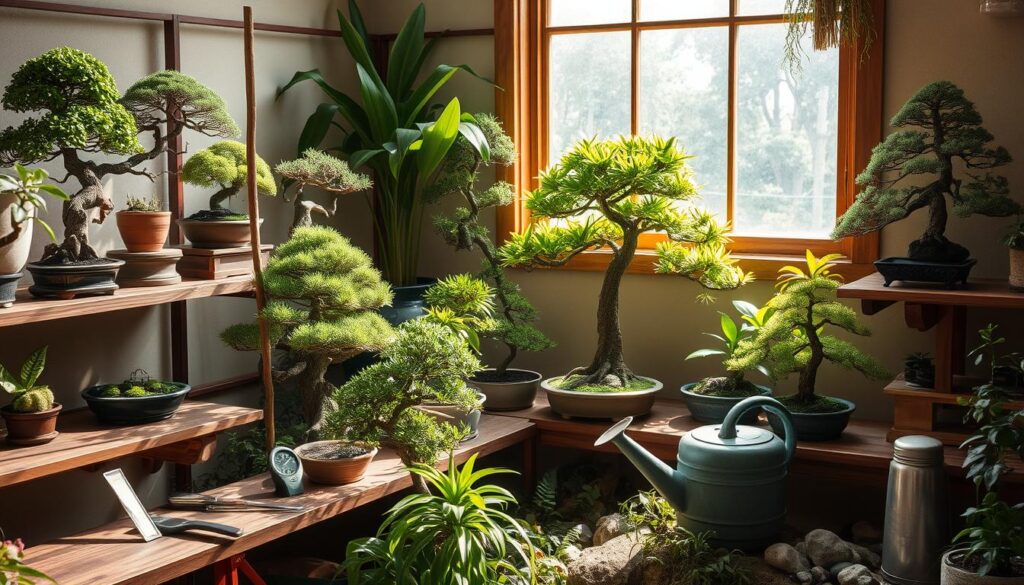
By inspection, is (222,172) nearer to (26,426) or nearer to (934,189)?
(26,426)

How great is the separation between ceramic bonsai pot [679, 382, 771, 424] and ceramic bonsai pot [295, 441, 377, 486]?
1159 mm

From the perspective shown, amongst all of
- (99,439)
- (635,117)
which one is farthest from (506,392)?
(99,439)

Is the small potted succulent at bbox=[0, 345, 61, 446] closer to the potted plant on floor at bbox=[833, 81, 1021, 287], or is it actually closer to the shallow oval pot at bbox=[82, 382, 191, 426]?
the shallow oval pot at bbox=[82, 382, 191, 426]

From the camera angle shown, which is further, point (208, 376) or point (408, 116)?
point (408, 116)

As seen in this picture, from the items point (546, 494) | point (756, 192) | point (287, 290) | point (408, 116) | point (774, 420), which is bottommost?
point (546, 494)

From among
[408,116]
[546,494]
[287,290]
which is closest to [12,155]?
[287,290]

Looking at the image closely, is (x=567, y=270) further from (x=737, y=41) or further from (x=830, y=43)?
(x=830, y=43)

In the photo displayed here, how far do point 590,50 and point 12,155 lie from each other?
2.36m

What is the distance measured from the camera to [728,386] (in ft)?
12.5

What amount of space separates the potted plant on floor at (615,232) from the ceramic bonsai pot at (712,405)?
164 millimetres

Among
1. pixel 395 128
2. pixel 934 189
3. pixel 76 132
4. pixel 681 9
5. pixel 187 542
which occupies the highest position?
pixel 681 9

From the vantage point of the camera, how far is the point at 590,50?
441 cm

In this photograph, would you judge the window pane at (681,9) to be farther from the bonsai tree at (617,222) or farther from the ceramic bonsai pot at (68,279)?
the ceramic bonsai pot at (68,279)

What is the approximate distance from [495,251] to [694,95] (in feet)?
3.30
